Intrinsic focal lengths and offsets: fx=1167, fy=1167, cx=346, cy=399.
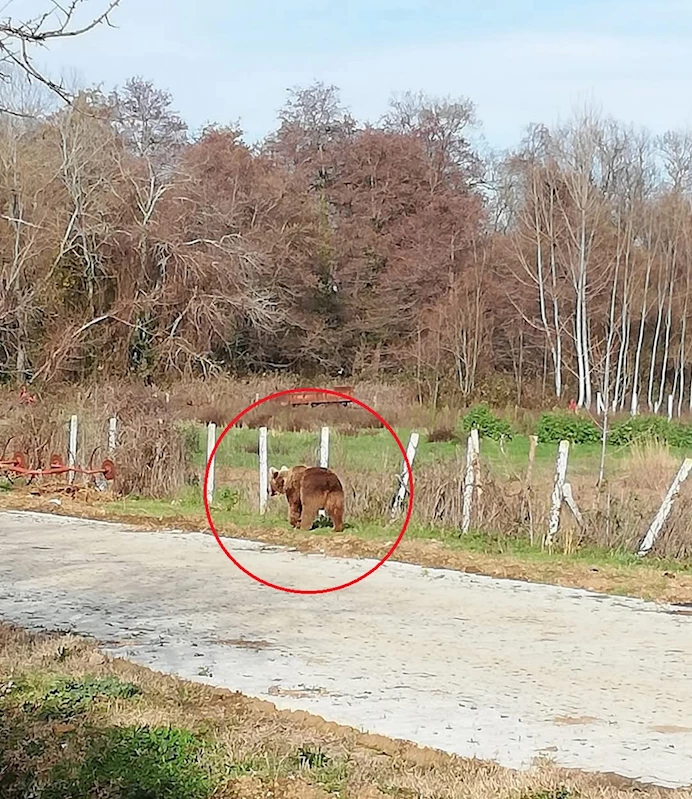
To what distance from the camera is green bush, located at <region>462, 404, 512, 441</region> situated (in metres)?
32.0

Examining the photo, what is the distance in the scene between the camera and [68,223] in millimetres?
36094

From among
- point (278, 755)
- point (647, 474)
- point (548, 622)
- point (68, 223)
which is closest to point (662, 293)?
point (68, 223)

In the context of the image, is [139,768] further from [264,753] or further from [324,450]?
[324,450]

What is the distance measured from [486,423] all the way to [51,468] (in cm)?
1570

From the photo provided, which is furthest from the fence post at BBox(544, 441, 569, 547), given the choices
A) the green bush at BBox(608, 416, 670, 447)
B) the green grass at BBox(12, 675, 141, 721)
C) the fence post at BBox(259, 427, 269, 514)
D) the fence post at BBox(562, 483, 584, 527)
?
the green bush at BBox(608, 416, 670, 447)

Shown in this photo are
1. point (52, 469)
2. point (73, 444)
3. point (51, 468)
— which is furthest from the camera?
point (73, 444)

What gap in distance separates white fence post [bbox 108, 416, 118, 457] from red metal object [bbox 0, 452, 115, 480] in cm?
18

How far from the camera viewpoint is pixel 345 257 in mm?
48719

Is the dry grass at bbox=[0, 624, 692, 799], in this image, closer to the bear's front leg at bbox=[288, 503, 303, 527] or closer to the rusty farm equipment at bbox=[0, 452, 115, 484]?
the bear's front leg at bbox=[288, 503, 303, 527]

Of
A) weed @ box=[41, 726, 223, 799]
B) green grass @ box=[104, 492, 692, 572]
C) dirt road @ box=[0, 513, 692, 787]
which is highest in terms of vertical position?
green grass @ box=[104, 492, 692, 572]

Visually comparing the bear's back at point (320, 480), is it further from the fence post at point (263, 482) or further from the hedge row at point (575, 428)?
the hedge row at point (575, 428)

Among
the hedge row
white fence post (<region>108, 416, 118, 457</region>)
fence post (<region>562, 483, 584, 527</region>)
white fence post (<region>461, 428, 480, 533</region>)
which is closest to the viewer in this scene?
fence post (<region>562, 483, 584, 527</region>)

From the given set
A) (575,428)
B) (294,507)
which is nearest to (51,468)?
(294,507)

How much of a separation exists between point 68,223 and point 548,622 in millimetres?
28792
